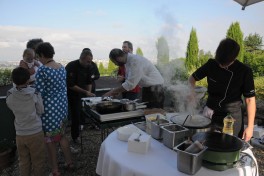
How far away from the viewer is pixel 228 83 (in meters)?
2.28

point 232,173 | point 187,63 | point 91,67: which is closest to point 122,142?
point 232,173

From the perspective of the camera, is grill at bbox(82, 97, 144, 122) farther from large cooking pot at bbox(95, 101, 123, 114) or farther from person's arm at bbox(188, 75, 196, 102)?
person's arm at bbox(188, 75, 196, 102)

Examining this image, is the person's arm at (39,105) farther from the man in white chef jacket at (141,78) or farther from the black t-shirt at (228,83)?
the black t-shirt at (228,83)

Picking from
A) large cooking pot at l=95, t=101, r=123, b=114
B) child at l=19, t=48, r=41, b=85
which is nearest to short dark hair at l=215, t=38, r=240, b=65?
large cooking pot at l=95, t=101, r=123, b=114

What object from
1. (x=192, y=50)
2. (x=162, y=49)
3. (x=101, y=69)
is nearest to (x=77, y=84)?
(x=162, y=49)

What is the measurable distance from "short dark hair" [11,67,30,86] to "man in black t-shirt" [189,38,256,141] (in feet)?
6.31

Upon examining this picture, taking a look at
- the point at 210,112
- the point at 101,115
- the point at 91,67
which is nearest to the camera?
the point at 210,112

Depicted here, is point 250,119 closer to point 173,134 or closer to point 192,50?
point 173,134

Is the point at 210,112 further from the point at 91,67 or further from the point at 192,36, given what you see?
the point at 192,36

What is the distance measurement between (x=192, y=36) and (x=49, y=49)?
12114 mm

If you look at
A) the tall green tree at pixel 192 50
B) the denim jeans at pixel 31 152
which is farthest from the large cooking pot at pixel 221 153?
the tall green tree at pixel 192 50

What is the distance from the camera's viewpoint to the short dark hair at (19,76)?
259cm

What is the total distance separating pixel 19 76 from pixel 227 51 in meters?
2.15

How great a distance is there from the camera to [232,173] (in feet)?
4.98
